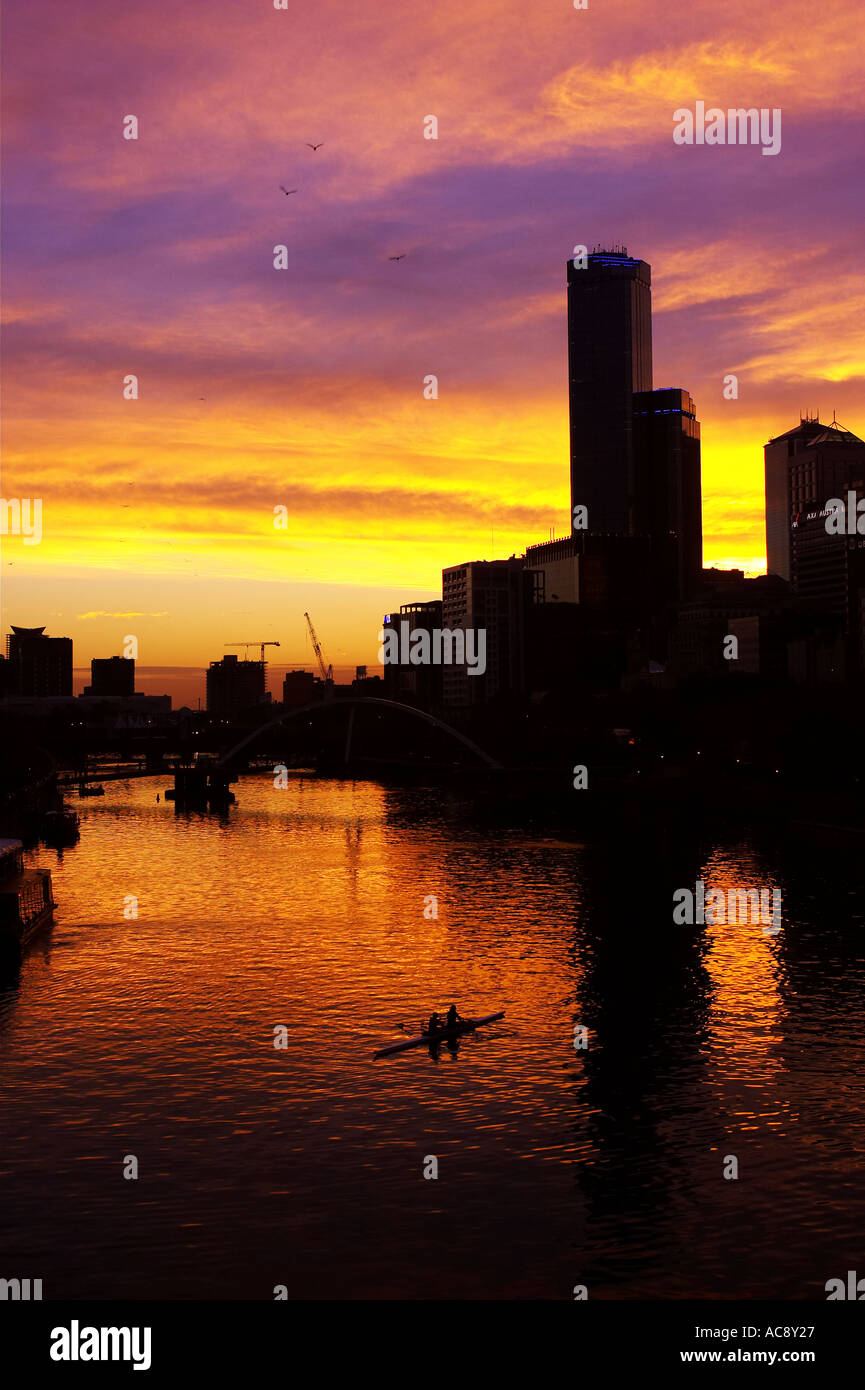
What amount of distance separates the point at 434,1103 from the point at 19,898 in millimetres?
28390

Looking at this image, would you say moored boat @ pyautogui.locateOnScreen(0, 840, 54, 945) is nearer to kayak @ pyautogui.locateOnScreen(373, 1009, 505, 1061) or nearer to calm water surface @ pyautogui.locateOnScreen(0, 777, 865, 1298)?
calm water surface @ pyautogui.locateOnScreen(0, 777, 865, 1298)

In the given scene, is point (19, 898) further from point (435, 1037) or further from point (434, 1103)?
point (434, 1103)

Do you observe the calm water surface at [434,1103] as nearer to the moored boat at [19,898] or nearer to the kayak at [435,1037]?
the kayak at [435,1037]

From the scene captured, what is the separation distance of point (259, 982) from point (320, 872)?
3270 centimetres

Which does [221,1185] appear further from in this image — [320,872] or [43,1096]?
[320,872]

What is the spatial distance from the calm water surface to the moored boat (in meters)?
1.45

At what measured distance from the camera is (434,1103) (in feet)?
108

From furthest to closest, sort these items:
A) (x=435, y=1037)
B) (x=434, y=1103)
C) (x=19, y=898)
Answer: (x=19, y=898), (x=435, y=1037), (x=434, y=1103)

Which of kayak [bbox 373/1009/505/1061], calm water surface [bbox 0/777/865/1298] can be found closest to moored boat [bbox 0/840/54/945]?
calm water surface [bbox 0/777/865/1298]

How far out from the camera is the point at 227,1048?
128 ft

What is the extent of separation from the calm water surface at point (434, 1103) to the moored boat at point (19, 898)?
1453 millimetres

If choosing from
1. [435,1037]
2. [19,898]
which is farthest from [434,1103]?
[19,898]
